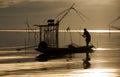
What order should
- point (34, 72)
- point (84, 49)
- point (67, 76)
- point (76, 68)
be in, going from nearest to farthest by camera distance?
point (67, 76), point (34, 72), point (76, 68), point (84, 49)

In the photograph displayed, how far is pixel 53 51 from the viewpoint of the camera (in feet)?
164

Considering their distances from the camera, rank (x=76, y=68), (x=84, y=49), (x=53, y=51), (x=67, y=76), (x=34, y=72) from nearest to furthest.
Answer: (x=67, y=76) → (x=34, y=72) → (x=76, y=68) → (x=53, y=51) → (x=84, y=49)

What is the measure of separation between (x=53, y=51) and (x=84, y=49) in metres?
5.04

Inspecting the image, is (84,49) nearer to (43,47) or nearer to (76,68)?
(43,47)

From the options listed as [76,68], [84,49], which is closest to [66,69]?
[76,68]

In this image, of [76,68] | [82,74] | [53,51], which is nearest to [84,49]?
[53,51]

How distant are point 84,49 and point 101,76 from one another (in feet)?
85.4

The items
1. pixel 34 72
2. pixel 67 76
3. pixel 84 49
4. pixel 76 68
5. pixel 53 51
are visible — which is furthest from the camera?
pixel 84 49

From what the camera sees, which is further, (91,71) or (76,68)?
(76,68)

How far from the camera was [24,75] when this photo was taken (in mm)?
27609

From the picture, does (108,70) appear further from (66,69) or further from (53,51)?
(53,51)

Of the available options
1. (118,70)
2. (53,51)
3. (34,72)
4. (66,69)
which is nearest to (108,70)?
(118,70)

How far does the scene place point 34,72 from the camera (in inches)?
1153

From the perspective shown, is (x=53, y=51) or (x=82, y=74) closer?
(x=82, y=74)
